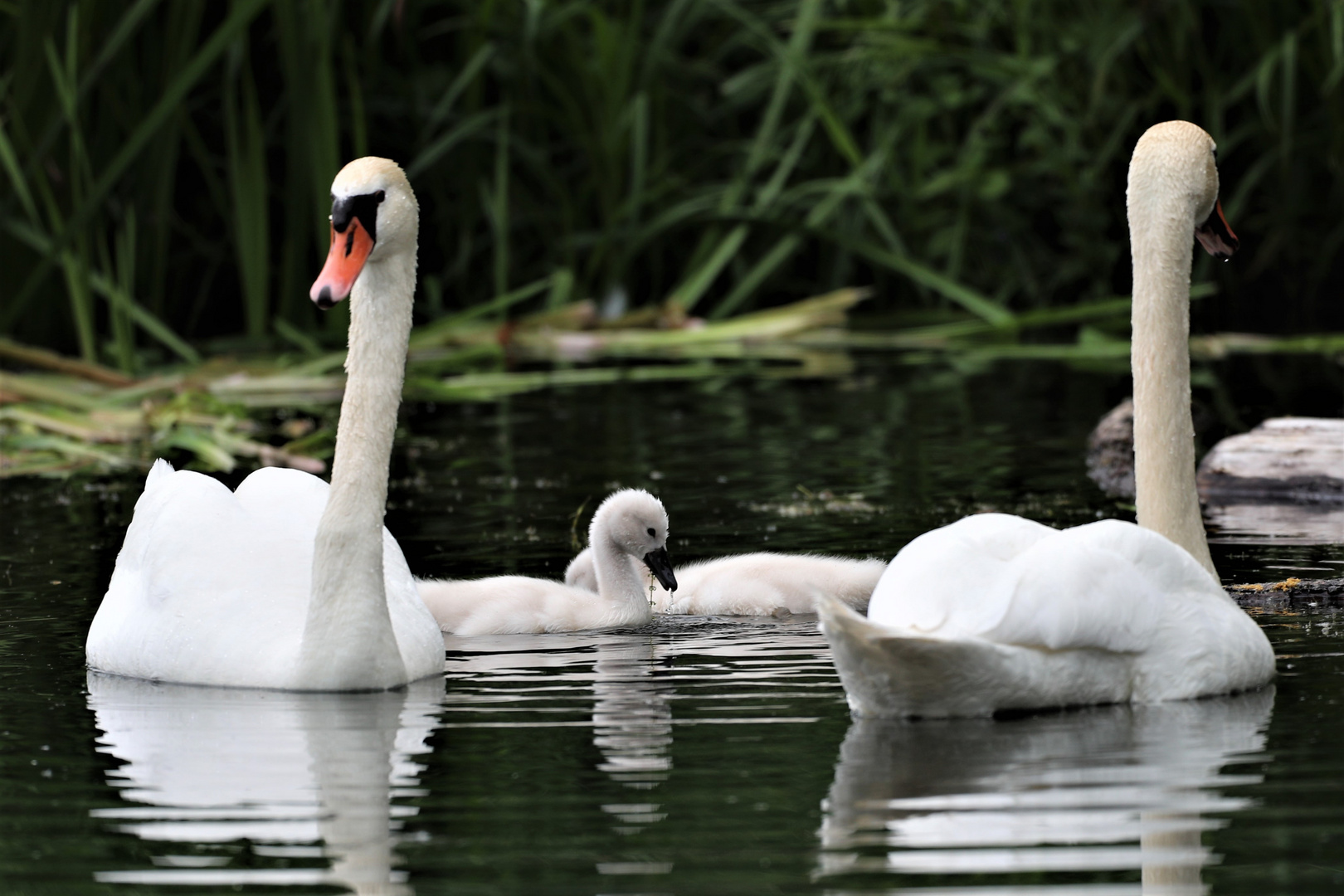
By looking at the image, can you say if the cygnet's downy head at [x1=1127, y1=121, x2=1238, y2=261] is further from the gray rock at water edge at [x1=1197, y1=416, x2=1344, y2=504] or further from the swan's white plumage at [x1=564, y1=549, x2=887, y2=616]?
the gray rock at water edge at [x1=1197, y1=416, x2=1344, y2=504]

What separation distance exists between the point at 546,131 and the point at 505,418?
4299 mm

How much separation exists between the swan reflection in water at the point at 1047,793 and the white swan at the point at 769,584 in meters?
1.63

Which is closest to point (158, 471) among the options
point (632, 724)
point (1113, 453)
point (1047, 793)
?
point (632, 724)

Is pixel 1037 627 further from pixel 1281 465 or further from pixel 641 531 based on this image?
pixel 1281 465

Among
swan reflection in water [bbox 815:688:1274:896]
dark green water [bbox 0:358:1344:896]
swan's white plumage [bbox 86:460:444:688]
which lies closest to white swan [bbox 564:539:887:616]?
dark green water [bbox 0:358:1344:896]

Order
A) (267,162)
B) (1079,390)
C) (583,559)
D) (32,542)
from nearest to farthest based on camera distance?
(583,559) < (32,542) < (1079,390) < (267,162)

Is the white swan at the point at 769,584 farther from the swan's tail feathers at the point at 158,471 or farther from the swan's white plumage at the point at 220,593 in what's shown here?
the swan's tail feathers at the point at 158,471

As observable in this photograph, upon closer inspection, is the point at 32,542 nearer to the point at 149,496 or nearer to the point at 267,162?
the point at 149,496

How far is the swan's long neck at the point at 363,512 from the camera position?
5234 millimetres

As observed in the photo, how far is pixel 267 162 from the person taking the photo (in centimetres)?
1528

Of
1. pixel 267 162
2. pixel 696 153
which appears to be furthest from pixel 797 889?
pixel 696 153

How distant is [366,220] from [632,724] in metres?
1.33

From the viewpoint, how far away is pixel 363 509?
5.32 m

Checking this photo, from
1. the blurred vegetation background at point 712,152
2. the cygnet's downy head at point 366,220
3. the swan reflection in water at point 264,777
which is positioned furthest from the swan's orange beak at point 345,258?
the blurred vegetation background at point 712,152
